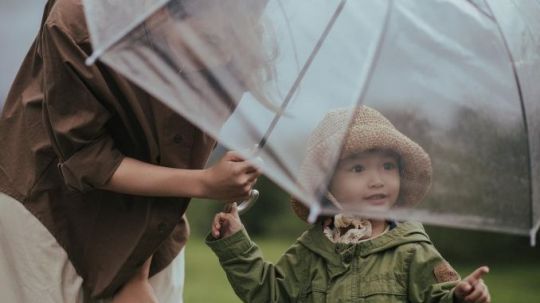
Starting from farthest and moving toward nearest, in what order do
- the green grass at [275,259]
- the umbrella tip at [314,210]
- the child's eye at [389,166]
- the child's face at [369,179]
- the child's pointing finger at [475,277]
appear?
the green grass at [275,259], the child's eye at [389,166], the child's face at [369,179], the child's pointing finger at [475,277], the umbrella tip at [314,210]

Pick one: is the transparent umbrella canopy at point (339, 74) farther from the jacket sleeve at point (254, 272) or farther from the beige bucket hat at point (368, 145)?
the jacket sleeve at point (254, 272)

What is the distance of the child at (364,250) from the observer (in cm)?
298

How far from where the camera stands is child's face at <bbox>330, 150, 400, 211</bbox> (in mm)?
3086

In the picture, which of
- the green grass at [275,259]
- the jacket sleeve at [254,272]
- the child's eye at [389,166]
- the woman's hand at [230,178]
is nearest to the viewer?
the woman's hand at [230,178]

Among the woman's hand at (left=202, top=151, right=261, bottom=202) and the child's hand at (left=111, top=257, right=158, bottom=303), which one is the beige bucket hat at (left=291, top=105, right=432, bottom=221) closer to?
the woman's hand at (left=202, top=151, right=261, bottom=202)

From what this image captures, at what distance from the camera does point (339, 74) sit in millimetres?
2738

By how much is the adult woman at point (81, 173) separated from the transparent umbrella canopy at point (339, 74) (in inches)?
7.5

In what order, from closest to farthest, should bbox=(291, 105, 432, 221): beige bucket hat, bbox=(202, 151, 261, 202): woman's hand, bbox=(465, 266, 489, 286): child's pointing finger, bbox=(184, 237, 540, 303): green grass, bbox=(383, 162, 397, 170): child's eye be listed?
bbox=(291, 105, 432, 221): beige bucket hat < bbox=(202, 151, 261, 202): woman's hand < bbox=(465, 266, 489, 286): child's pointing finger < bbox=(383, 162, 397, 170): child's eye < bbox=(184, 237, 540, 303): green grass

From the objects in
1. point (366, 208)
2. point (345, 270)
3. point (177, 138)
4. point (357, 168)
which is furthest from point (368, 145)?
point (177, 138)

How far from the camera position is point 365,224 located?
130 inches

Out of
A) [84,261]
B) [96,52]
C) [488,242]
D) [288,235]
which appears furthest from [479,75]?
[288,235]

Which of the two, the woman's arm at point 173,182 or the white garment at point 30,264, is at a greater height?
the woman's arm at point 173,182

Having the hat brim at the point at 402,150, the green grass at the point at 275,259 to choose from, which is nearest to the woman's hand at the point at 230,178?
the hat brim at the point at 402,150

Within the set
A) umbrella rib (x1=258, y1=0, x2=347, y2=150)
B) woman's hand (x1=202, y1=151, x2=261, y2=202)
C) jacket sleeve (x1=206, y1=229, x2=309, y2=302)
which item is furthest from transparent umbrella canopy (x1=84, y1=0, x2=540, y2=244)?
jacket sleeve (x1=206, y1=229, x2=309, y2=302)
